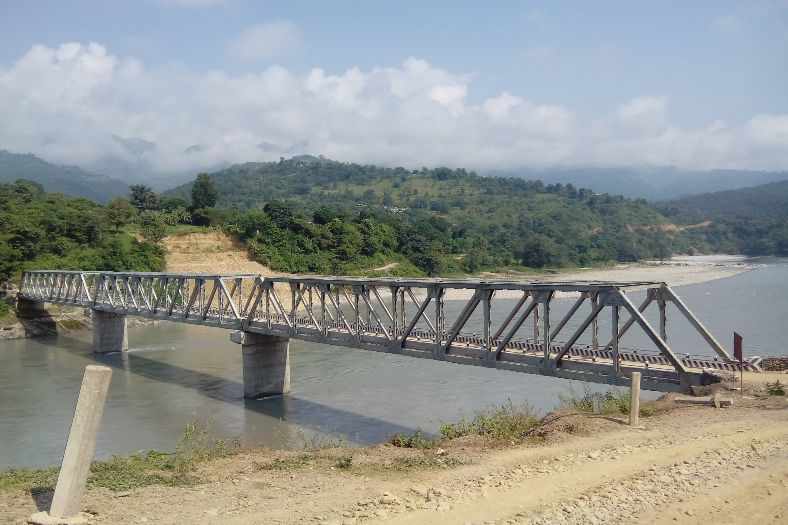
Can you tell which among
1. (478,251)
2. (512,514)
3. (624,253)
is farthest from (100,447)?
(624,253)

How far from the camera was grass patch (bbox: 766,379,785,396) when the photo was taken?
612 inches

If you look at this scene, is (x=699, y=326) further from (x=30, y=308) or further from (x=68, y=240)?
(x=68, y=240)

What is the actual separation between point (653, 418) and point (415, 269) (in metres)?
78.1

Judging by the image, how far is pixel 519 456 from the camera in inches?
521

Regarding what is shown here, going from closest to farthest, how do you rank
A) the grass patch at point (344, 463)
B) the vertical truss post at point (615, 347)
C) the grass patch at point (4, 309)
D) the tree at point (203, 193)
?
the grass patch at point (344, 463) < the vertical truss post at point (615, 347) < the grass patch at point (4, 309) < the tree at point (203, 193)

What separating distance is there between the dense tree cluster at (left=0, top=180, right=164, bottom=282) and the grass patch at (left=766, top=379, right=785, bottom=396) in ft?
211

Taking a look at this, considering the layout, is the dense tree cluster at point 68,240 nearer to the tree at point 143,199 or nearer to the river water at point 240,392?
the river water at point 240,392

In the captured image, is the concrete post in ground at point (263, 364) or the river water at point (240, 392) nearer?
the river water at point (240, 392)

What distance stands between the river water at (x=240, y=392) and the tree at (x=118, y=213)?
90.4ft

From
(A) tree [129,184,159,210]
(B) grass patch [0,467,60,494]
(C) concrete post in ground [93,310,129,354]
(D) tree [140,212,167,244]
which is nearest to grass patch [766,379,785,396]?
(B) grass patch [0,467,60,494]

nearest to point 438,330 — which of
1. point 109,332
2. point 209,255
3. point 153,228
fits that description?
point 109,332

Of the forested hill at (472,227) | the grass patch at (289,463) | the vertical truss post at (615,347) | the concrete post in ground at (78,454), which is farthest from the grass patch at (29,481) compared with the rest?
the forested hill at (472,227)

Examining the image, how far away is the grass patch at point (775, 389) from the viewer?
1554 centimetres

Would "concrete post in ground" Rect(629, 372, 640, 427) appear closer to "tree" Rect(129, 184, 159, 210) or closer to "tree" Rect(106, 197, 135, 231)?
"tree" Rect(106, 197, 135, 231)
